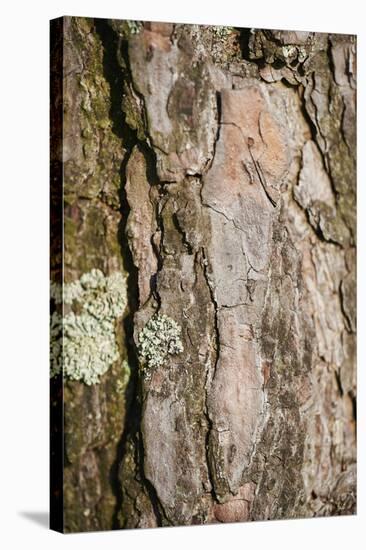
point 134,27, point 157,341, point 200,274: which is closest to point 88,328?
point 157,341

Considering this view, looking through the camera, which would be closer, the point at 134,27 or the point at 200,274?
the point at 134,27

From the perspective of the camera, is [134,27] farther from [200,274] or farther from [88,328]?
[88,328]

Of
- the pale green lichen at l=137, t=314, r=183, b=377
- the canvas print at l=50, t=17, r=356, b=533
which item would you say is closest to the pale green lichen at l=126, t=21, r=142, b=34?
the canvas print at l=50, t=17, r=356, b=533

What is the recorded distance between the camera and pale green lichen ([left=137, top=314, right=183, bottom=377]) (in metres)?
4.78

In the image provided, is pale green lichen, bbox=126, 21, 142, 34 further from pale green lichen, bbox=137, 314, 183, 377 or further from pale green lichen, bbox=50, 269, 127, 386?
pale green lichen, bbox=137, 314, 183, 377

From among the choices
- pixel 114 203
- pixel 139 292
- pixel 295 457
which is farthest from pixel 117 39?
pixel 295 457

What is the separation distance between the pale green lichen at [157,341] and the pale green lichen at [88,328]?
11 cm

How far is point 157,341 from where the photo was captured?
15.7 feet

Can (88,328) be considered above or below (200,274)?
below

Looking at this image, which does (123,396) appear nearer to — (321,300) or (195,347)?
(195,347)

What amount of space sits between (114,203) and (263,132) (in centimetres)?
69

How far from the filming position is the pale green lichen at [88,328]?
464 cm

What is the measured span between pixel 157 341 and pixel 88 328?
0.28 meters

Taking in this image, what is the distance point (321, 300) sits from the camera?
16.9 feet
